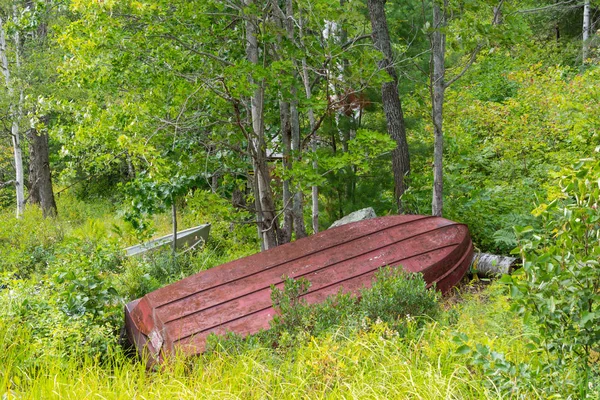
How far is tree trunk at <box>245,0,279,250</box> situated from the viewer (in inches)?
270

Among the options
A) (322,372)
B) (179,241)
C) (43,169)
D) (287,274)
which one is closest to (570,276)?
Answer: (322,372)

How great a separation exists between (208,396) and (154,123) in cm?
403

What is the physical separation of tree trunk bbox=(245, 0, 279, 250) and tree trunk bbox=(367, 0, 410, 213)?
211 centimetres

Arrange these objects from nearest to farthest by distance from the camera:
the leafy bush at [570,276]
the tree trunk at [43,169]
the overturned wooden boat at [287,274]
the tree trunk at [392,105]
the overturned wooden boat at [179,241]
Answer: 1. the leafy bush at [570,276]
2. the overturned wooden boat at [287,274]
3. the tree trunk at [392,105]
4. the overturned wooden boat at [179,241]
5. the tree trunk at [43,169]

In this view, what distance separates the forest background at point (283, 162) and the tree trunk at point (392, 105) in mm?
26

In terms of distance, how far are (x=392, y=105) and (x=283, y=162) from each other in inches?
82.7

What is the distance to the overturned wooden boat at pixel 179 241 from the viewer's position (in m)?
9.03

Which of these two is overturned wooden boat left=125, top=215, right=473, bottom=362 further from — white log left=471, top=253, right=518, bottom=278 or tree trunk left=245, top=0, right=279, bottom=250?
tree trunk left=245, top=0, right=279, bottom=250

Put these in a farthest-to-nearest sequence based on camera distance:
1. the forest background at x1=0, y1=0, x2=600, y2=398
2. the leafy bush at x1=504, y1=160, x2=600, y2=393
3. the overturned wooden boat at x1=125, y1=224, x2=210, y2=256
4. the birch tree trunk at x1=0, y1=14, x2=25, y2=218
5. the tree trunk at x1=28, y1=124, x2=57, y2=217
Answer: the tree trunk at x1=28, y1=124, x2=57, y2=217, the birch tree trunk at x1=0, y1=14, x2=25, y2=218, the overturned wooden boat at x1=125, y1=224, x2=210, y2=256, the forest background at x1=0, y1=0, x2=600, y2=398, the leafy bush at x1=504, y1=160, x2=600, y2=393

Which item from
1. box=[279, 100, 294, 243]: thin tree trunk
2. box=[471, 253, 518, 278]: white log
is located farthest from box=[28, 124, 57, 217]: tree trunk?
box=[471, 253, 518, 278]: white log

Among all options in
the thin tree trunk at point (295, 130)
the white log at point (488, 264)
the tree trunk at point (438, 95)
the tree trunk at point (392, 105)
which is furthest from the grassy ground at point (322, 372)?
the tree trunk at point (392, 105)

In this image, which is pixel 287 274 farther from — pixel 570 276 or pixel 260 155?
pixel 570 276

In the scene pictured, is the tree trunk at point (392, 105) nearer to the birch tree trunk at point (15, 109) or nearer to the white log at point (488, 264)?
the white log at point (488, 264)

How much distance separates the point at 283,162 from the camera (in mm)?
7426
